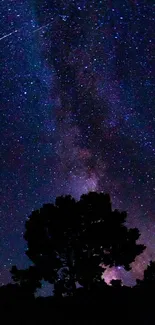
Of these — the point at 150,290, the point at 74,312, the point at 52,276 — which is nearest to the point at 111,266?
the point at 52,276

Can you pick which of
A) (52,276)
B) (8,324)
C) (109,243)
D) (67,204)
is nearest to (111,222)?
(109,243)

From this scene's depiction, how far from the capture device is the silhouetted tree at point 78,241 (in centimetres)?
2667

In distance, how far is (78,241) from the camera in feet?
89.7

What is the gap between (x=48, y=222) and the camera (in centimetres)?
2858

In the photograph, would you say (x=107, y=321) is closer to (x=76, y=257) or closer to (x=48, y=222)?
(x=76, y=257)

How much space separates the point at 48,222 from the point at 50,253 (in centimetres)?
235

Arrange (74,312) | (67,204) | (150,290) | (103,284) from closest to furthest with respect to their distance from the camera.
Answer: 1. (74,312)
2. (150,290)
3. (103,284)
4. (67,204)

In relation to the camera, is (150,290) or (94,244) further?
(94,244)

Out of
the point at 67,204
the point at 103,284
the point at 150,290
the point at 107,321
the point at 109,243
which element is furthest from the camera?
the point at 67,204

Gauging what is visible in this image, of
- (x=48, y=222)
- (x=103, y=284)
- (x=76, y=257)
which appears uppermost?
(x=48, y=222)

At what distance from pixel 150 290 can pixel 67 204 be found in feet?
35.9

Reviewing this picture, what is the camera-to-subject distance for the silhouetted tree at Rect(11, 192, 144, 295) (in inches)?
1050

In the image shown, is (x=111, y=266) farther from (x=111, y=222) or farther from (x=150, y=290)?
(x=150, y=290)

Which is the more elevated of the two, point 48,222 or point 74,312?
point 48,222
